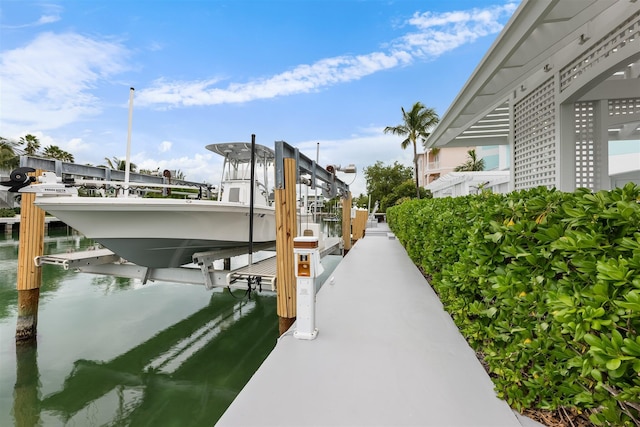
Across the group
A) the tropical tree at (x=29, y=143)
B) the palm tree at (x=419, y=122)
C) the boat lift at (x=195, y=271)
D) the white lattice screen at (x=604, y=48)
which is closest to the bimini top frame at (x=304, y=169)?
the boat lift at (x=195, y=271)

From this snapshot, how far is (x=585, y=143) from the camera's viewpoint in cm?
468

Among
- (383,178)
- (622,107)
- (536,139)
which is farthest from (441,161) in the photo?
(622,107)

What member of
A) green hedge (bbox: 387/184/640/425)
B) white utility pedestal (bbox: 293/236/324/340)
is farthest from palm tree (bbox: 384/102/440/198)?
green hedge (bbox: 387/184/640/425)

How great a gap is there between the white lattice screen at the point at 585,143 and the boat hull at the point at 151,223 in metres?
5.47

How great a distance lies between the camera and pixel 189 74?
8766 millimetres

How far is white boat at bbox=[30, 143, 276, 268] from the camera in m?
4.01

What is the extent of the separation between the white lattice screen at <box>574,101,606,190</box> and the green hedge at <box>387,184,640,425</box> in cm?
376

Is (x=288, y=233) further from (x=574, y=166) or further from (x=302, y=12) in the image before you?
(x=302, y=12)

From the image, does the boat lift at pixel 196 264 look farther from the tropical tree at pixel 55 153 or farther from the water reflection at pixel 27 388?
the tropical tree at pixel 55 153

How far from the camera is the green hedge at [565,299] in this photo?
1.12 m

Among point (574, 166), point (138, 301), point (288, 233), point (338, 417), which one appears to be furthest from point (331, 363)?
point (138, 301)

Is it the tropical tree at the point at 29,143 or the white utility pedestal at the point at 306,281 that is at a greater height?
the tropical tree at the point at 29,143

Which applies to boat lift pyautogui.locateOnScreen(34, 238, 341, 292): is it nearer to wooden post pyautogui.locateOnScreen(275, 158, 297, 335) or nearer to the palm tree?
wooden post pyautogui.locateOnScreen(275, 158, 297, 335)

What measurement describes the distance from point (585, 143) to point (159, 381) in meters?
7.18
